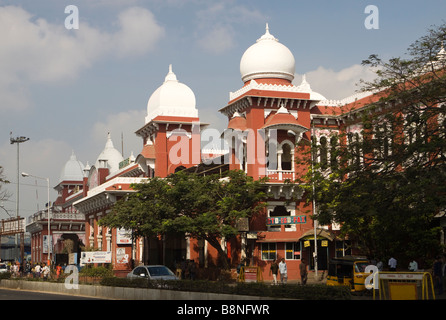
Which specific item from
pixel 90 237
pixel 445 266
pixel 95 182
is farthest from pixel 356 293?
pixel 95 182

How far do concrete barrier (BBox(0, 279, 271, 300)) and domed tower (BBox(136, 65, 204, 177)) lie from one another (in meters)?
20.9

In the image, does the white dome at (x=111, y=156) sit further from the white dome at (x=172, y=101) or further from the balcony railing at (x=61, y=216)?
the white dome at (x=172, y=101)

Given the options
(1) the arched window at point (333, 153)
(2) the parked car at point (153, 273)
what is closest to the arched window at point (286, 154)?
(2) the parked car at point (153, 273)

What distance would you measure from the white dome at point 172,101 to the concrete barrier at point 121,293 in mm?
23070

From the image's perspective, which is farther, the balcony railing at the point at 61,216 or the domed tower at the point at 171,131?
the balcony railing at the point at 61,216

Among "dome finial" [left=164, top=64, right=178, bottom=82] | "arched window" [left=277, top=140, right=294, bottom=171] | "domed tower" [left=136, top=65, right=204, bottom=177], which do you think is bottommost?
"arched window" [left=277, top=140, right=294, bottom=171]

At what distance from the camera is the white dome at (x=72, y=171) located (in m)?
94.1

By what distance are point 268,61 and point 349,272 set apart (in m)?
22.2

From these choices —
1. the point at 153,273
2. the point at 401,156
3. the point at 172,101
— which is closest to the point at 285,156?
the point at 172,101

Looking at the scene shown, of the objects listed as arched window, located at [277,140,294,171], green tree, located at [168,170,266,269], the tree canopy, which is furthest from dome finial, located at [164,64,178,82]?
green tree, located at [168,170,266,269]

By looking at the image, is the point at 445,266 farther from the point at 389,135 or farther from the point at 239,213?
the point at 239,213

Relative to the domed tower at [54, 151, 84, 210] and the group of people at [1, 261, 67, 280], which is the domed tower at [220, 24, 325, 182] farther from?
the domed tower at [54, 151, 84, 210]

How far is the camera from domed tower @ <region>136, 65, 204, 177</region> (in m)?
56.3

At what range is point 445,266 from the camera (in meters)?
30.0
